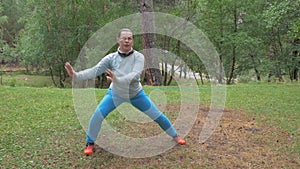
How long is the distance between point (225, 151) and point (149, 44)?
23.0 feet

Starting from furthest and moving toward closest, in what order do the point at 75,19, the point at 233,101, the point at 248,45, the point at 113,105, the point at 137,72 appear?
the point at 75,19 → the point at 248,45 → the point at 233,101 → the point at 113,105 → the point at 137,72

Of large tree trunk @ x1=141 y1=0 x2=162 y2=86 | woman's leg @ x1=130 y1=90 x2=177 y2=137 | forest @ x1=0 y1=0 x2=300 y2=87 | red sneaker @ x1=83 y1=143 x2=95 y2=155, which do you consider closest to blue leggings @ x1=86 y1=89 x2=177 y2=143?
woman's leg @ x1=130 y1=90 x2=177 y2=137

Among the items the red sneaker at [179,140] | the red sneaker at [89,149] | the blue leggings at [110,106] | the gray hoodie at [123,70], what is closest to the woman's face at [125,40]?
the gray hoodie at [123,70]

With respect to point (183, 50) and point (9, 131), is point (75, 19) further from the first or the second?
point (9, 131)

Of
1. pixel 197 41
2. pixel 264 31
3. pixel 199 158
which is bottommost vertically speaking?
pixel 199 158

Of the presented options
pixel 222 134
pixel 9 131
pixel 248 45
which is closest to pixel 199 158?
pixel 222 134

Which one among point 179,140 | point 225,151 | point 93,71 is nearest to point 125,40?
point 93,71

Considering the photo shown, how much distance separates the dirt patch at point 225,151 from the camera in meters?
3.93

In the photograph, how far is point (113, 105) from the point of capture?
3.90 m

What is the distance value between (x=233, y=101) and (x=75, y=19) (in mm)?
15621

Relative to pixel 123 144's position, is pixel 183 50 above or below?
above

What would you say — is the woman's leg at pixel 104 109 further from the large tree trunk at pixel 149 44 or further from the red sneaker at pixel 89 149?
the large tree trunk at pixel 149 44

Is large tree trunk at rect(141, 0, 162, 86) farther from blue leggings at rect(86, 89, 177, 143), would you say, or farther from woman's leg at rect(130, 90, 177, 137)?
blue leggings at rect(86, 89, 177, 143)

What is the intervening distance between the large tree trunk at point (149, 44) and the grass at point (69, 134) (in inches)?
127
